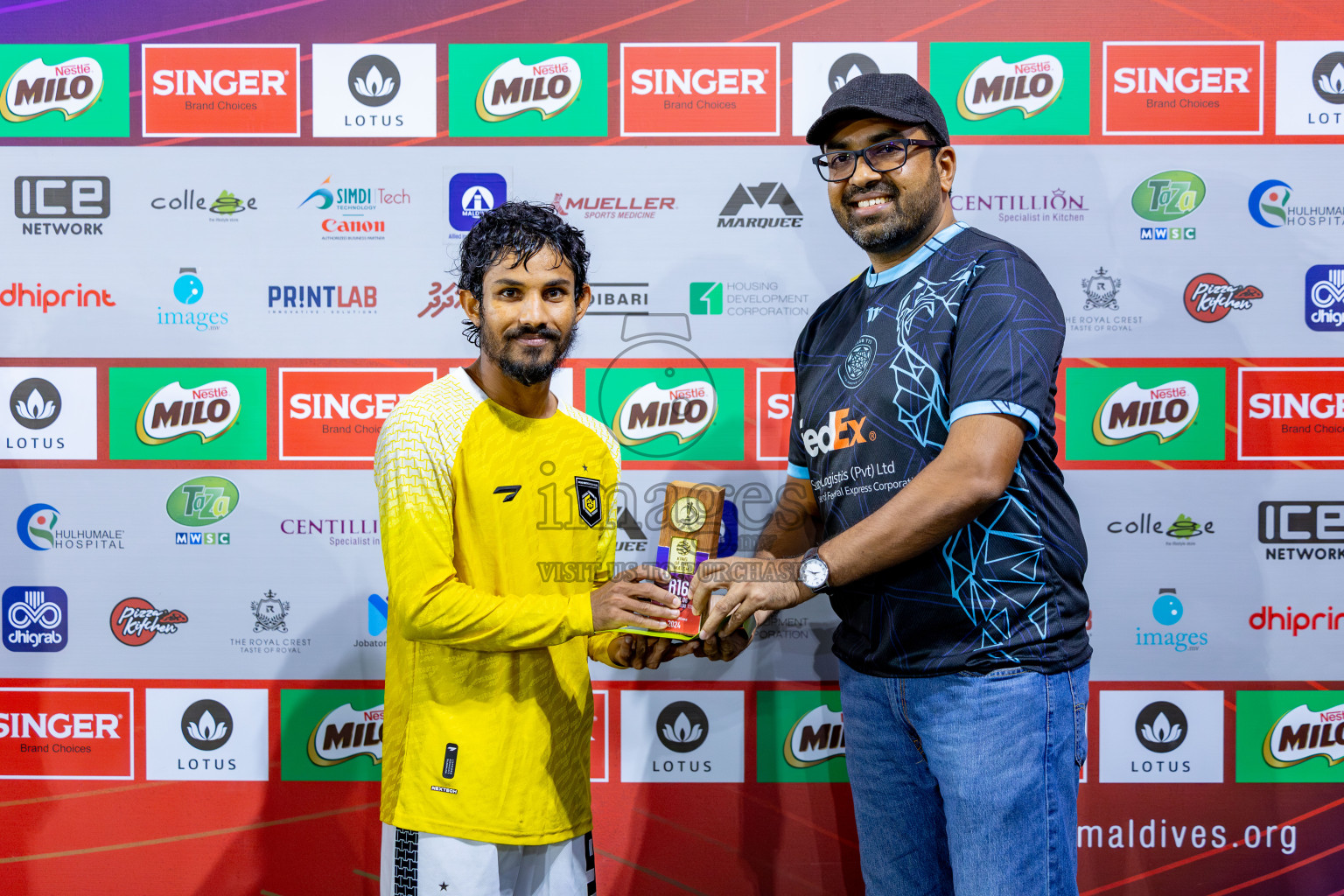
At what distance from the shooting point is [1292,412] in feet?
7.81

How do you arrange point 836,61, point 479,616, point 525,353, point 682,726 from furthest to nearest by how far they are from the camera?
point 682,726 → point 836,61 → point 525,353 → point 479,616

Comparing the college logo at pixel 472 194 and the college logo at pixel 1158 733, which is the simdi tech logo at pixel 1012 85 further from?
the college logo at pixel 1158 733

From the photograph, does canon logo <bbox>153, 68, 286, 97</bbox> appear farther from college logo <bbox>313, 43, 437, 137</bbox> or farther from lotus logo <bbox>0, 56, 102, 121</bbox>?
lotus logo <bbox>0, 56, 102, 121</bbox>

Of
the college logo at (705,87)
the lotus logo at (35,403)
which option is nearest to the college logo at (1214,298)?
the college logo at (705,87)

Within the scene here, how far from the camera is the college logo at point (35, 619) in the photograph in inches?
96.7

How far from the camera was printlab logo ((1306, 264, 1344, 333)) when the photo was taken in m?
2.37

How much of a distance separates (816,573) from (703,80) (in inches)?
61.1

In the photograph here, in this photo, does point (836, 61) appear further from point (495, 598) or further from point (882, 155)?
point (495, 598)

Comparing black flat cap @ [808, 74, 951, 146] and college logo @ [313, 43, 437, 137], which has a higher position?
college logo @ [313, 43, 437, 137]

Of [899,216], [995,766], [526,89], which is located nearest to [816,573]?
[995,766]

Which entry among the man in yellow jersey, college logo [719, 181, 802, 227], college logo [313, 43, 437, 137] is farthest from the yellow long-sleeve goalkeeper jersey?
college logo [313, 43, 437, 137]

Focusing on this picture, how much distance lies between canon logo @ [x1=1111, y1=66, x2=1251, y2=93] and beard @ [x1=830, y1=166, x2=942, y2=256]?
3.73 ft

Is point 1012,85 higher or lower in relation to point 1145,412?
higher

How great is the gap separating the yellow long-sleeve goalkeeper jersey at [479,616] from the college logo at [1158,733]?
1658 mm
